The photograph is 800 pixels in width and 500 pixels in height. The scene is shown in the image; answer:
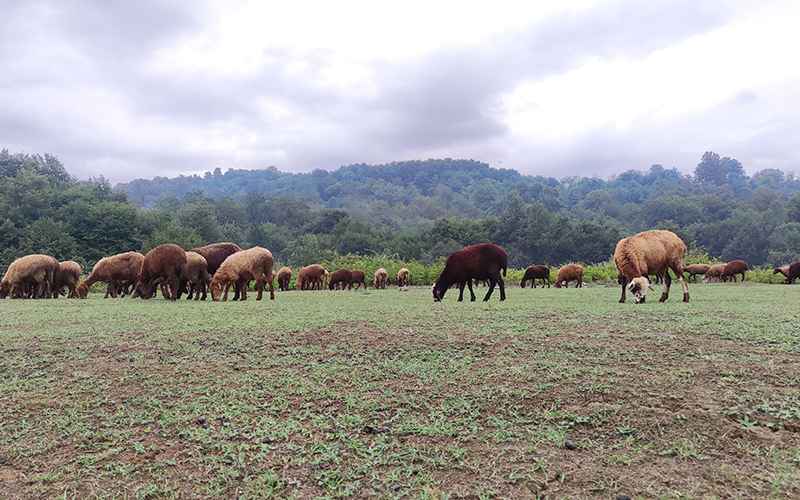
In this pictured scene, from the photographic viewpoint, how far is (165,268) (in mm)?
12469

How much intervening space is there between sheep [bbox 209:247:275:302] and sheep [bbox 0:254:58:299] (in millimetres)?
7282

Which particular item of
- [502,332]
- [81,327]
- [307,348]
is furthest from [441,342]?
[81,327]

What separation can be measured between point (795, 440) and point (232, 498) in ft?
11.0

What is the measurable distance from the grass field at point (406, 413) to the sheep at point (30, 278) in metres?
11.9

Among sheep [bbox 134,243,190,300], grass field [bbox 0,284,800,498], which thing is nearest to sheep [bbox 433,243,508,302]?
grass field [bbox 0,284,800,498]

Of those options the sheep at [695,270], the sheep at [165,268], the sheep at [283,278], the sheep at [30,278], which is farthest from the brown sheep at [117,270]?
the sheep at [695,270]

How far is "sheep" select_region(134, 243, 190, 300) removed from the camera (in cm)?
1247

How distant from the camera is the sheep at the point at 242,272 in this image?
12.5 m

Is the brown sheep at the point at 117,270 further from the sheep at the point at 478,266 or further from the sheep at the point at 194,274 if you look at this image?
the sheep at the point at 478,266

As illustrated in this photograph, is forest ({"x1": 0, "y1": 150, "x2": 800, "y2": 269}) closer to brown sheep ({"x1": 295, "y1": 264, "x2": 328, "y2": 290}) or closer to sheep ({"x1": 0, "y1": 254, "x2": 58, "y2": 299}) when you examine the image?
brown sheep ({"x1": 295, "y1": 264, "x2": 328, "y2": 290})

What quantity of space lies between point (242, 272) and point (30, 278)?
8.15 meters

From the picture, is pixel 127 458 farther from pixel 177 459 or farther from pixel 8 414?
pixel 8 414

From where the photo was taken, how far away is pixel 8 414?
11.9 ft

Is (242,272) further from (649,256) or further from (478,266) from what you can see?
(649,256)
